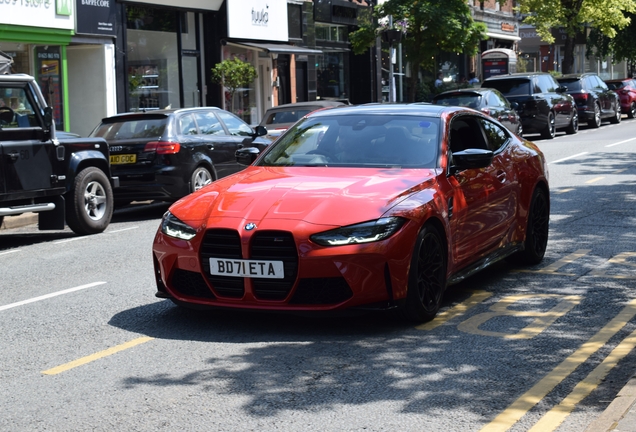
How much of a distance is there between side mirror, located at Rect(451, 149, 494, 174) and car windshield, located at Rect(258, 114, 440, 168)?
17 cm

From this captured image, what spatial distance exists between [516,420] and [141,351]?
256cm

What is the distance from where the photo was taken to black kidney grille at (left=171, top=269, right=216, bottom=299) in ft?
22.7

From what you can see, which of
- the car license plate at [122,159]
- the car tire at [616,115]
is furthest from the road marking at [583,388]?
the car tire at [616,115]

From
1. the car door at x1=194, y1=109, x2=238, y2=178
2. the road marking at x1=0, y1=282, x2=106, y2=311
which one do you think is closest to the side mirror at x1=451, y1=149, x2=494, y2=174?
the road marking at x1=0, y1=282, x2=106, y2=311

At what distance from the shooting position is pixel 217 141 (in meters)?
16.3

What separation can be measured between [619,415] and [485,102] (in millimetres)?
20096

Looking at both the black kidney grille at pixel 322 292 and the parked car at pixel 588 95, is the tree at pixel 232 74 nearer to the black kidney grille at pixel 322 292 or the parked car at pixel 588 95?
the parked car at pixel 588 95

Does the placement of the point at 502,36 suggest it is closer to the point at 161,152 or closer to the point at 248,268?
the point at 161,152

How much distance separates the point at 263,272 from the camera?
661cm

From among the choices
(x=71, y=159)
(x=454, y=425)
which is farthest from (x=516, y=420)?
(x=71, y=159)

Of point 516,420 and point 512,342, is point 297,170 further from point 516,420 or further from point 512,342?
point 516,420

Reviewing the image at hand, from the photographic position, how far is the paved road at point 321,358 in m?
5.10

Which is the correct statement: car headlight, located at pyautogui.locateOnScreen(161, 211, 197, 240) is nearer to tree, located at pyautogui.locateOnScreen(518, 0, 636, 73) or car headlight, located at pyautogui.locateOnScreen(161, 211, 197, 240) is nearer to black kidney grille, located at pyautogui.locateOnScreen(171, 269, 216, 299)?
black kidney grille, located at pyautogui.locateOnScreen(171, 269, 216, 299)

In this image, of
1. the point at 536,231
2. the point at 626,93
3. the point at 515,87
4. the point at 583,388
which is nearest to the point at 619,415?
the point at 583,388
